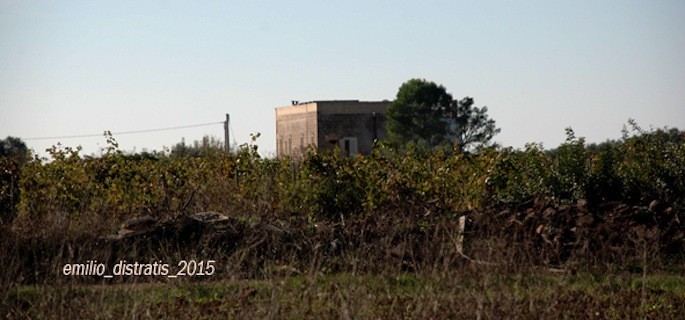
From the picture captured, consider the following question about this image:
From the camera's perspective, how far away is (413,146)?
53.8ft

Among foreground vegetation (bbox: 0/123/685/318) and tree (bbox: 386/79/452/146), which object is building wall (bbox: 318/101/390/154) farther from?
foreground vegetation (bbox: 0/123/685/318)

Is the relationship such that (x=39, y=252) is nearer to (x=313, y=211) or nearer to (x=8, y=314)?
(x=8, y=314)

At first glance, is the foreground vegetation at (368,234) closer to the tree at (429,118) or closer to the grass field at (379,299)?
the grass field at (379,299)

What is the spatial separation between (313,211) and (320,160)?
1064 millimetres

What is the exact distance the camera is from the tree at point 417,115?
6800 centimetres

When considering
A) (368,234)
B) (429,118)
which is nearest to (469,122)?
(429,118)

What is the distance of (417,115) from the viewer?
68.4 metres

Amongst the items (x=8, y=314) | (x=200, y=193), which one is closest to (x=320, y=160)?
(x=200, y=193)

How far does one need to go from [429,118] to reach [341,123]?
6286 mm

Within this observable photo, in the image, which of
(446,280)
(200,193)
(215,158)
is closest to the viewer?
(446,280)

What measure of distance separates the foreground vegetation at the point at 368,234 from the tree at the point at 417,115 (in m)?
50.3

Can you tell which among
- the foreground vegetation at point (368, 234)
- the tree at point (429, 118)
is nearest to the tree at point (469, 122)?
the tree at point (429, 118)

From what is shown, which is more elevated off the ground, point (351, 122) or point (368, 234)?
point (351, 122)

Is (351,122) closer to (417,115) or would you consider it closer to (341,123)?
(341,123)
